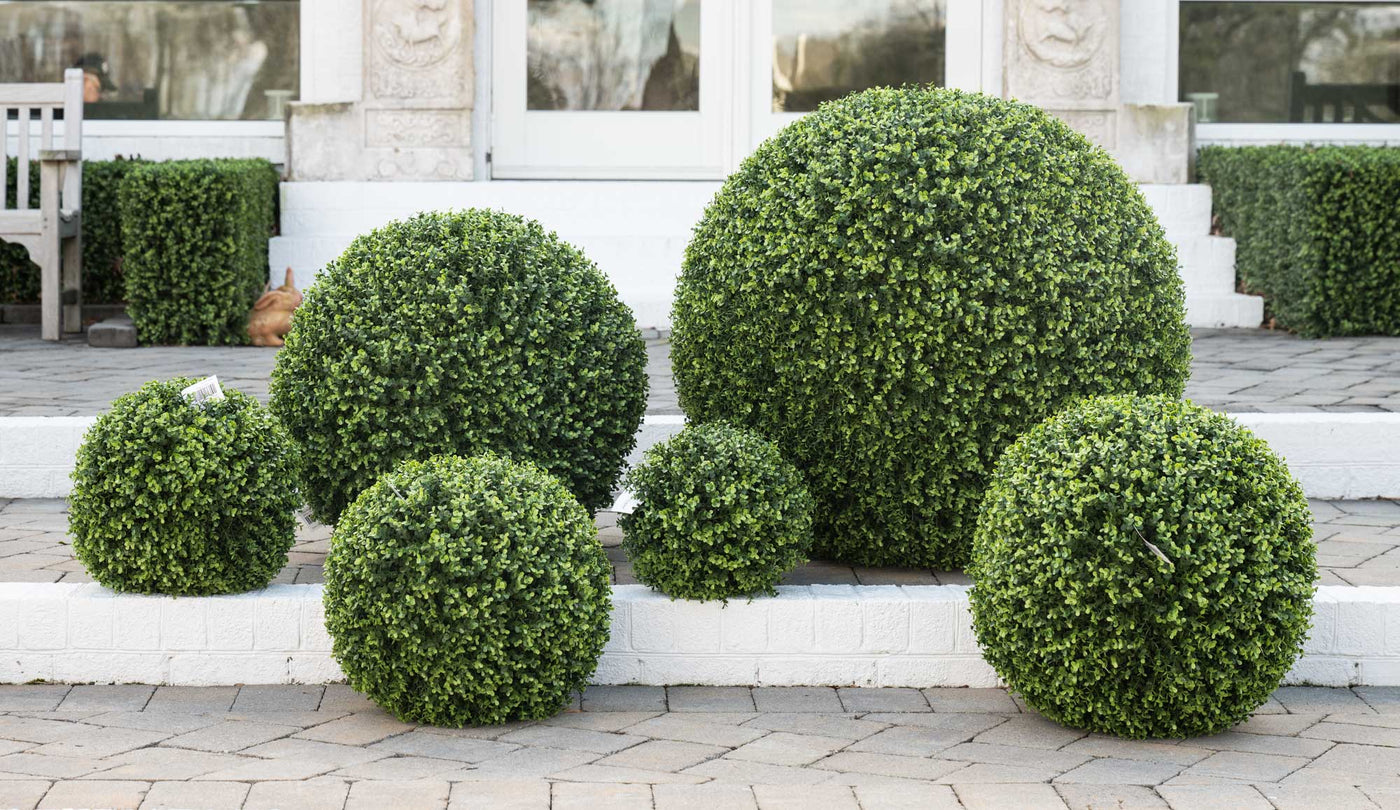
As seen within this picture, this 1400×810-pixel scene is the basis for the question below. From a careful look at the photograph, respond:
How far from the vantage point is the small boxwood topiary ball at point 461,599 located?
3803 mm

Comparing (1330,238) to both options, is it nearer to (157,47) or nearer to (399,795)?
(399,795)

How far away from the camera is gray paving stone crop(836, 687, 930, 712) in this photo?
4.16m

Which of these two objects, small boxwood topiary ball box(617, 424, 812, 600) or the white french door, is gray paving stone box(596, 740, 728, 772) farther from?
the white french door

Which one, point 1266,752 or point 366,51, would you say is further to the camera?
point 366,51

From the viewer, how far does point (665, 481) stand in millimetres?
4332

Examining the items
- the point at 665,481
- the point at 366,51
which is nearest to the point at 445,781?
the point at 665,481

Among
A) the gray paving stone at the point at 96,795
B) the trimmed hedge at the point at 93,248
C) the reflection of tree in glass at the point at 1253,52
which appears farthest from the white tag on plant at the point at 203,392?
the reflection of tree in glass at the point at 1253,52

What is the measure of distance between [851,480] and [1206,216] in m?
6.89

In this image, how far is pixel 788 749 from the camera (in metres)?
3.81

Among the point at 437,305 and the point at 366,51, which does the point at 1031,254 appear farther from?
the point at 366,51

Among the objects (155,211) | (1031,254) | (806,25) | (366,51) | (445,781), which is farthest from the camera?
(806,25)

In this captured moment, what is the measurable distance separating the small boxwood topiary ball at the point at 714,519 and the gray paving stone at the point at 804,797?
848 mm

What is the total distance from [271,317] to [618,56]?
3.48 meters

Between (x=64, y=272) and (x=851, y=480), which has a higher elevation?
(x=64, y=272)
